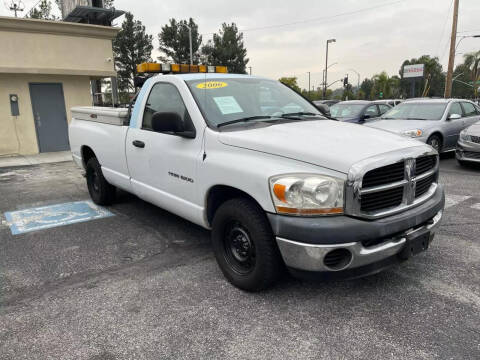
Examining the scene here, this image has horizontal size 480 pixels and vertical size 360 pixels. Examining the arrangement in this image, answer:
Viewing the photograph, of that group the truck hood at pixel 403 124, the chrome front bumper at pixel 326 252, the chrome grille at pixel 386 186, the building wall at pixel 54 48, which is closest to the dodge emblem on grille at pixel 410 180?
the chrome grille at pixel 386 186

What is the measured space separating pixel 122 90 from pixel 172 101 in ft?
146

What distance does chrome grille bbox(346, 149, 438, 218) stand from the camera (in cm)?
251

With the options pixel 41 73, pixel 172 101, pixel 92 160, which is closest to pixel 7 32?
pixel 41 73

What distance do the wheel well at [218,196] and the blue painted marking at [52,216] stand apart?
8.21ft

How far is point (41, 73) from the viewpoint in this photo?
1153cm

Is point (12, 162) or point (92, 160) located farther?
point (12, 162)

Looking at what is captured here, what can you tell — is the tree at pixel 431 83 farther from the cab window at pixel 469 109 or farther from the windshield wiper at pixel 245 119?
the windshield wiper at pixel 245 119

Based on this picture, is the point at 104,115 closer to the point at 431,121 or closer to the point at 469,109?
the point at 431,121

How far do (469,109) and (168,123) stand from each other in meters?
9.88

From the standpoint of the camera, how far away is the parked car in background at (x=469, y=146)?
7969 mm

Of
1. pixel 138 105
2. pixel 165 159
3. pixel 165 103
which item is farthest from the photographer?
pixel 138 105

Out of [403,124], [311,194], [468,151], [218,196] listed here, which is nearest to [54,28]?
[403,124]

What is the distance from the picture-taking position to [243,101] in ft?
12.1

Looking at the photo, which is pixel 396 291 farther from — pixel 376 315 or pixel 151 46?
pixel 151 46
